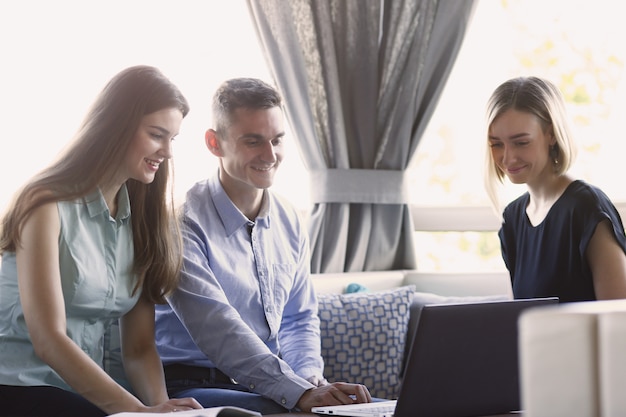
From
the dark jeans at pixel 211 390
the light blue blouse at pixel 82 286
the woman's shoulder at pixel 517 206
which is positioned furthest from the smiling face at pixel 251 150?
the woman's shoulder at pixel 517 206

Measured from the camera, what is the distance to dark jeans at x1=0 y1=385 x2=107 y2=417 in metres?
2.13

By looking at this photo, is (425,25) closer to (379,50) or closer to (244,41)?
(379,50)

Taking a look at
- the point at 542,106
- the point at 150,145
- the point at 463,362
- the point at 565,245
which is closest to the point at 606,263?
the point at 565,245

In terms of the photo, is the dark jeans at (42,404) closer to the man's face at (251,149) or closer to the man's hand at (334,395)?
the man's hand at (334,395)

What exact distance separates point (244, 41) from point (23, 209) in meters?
1.79

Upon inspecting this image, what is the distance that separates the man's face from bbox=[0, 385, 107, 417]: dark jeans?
78 cm

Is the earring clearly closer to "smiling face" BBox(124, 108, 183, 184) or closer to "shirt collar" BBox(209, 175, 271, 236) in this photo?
"shirt collar" BBox(209, 175, 271, 236)

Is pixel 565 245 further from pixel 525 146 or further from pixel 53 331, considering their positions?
pixel 53 331

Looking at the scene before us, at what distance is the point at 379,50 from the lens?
372 centimetres

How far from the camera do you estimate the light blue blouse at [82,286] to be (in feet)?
7.25

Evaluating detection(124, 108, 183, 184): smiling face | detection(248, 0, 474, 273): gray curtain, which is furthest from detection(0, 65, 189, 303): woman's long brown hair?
detection(248, 0, 474, 273): gray curtain

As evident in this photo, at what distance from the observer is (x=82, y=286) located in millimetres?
2234

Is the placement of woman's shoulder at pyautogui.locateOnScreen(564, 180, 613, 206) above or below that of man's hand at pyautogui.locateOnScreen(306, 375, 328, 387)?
above

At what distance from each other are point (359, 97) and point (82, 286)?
1.72 m
